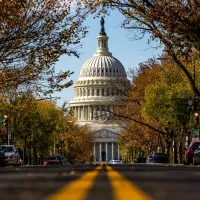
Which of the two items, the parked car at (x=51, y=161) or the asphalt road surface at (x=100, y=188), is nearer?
the asphalt road surface at (x=100, y=188)

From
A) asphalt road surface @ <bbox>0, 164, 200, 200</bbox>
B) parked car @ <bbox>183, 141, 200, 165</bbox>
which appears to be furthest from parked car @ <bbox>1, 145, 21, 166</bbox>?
asphalt road surface @ <bbox>0, 164, 200, 200</bbox>

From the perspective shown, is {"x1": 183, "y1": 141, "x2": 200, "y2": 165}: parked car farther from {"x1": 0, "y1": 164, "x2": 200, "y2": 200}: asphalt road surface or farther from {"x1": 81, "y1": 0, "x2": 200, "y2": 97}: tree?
{"x1": 0, "y1": 164, "x2": 200, "y2": 200}: asphalt road surface

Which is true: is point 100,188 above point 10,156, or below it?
below

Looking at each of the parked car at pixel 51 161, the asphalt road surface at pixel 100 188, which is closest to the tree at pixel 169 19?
the asphalt road surface at pixel 100 188

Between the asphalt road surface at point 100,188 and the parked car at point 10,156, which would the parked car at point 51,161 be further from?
the asphalt road surface at point 100,188

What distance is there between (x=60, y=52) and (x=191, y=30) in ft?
27.9

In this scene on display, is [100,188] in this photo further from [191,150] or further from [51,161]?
[51,161]

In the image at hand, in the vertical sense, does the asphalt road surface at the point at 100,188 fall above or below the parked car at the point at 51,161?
below

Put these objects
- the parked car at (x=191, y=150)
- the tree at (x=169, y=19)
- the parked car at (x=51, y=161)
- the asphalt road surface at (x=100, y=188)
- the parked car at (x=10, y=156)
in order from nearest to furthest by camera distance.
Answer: the asphalt road surface at (x=100, y=188) < the tree at (x=169, y=19) < the parked car at (x=191, y=150) < the parked car at (x=10, y=156) < the parked car at (x=51, y=161)

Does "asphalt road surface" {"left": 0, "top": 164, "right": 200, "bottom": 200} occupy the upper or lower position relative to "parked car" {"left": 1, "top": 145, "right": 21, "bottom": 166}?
lower

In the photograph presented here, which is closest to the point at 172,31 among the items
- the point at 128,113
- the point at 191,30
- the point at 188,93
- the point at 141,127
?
the point at 191,30

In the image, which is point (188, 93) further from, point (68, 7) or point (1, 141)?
point (68, 7)

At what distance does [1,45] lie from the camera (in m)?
36.8

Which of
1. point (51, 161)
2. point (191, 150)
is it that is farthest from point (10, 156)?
point (51, 161)
